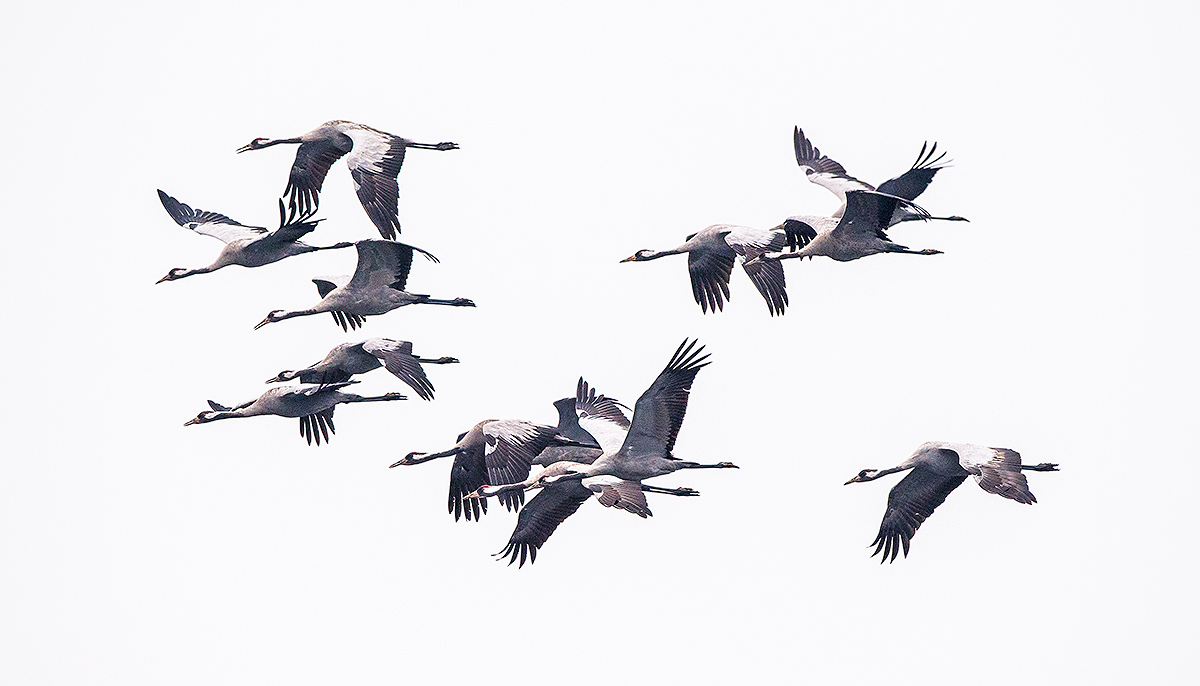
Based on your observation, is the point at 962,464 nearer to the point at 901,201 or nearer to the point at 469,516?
the point at 901,201

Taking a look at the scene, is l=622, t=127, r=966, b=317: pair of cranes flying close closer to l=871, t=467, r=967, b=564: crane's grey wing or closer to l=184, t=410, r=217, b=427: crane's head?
l=871, t=467, r=967, b=564: crane's grey wing

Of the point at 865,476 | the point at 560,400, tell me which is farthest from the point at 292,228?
the point at 865,476

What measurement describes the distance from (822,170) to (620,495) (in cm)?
632

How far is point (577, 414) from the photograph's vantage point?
72.1 feet

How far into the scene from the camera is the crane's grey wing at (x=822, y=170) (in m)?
22.7

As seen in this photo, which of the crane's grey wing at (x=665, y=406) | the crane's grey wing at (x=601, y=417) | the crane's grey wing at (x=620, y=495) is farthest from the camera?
the crane's grey wing at (x=601, y=417)

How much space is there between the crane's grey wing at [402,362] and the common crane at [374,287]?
23.0 inches

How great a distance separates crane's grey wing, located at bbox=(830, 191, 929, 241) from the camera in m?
19.4

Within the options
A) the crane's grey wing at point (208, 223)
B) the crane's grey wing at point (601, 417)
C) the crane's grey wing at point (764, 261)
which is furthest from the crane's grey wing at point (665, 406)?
the crane's grey wing at point (208, 223)

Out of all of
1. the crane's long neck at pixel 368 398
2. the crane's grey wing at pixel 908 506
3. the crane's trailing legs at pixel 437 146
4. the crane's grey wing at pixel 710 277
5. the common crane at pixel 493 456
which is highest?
the crane's trailing legs at pixel 437 146

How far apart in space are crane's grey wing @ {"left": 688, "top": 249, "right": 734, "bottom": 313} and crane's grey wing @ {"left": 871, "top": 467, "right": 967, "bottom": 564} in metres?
3.61

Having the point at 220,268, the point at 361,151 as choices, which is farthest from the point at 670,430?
the point at 220,268

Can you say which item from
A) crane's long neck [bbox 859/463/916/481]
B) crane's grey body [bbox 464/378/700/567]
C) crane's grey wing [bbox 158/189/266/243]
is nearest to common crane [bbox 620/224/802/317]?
crane's grey body [bbox 464/378/700/567]

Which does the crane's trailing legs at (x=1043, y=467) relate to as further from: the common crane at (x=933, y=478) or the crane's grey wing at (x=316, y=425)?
the crane's grey wing at (x=316, y=425)
